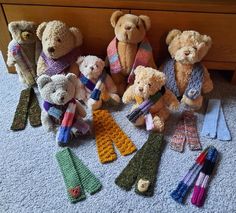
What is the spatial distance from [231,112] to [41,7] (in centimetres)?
92

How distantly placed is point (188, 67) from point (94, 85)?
0.40 meters

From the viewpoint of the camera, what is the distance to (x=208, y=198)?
37.8 inches

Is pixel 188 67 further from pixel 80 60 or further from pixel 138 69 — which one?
pixel 80 60

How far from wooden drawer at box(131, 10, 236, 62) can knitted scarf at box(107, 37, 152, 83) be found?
0.26 feet

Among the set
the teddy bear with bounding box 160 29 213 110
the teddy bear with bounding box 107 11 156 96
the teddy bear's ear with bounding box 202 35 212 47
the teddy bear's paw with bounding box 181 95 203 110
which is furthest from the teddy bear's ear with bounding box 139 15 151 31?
the teddy bear's paw with bounding box 181 95 203 110

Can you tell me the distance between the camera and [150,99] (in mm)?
1111

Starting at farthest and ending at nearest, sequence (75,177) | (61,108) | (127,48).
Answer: (127,48) → (61,108) → (75,177)

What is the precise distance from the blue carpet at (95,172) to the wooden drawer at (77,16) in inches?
14.2

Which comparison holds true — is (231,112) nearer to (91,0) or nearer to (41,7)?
(91,0)

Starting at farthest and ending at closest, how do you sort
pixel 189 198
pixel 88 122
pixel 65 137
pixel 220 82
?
pixel 220 82
pixel 88 122
pixel 65 137
pixel 189 198

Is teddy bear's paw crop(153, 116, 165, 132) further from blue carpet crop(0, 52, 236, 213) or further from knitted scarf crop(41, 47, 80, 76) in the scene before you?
knitted scarf crop(41, 47, 80, 76)

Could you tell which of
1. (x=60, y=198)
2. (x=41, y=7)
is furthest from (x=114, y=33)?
(x=60, y=198)

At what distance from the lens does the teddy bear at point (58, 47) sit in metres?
1.17

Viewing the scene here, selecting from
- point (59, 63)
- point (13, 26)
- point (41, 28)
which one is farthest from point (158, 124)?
point (13, 26)
